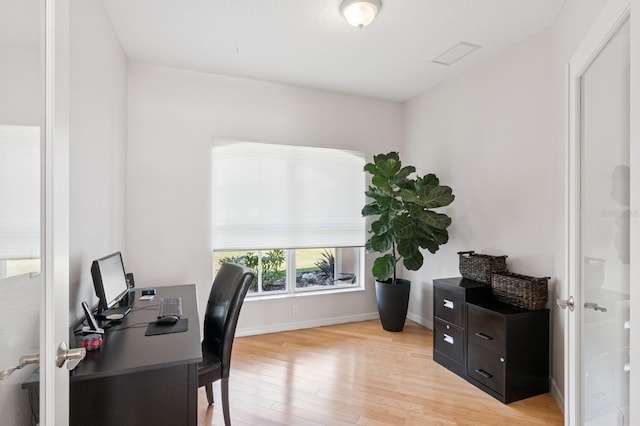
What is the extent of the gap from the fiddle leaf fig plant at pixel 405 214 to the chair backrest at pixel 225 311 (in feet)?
5.63

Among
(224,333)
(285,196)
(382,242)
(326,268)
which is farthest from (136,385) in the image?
(326,268)

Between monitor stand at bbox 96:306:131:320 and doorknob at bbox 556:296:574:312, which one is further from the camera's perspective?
monitor stand at bbox 96:306:131:320

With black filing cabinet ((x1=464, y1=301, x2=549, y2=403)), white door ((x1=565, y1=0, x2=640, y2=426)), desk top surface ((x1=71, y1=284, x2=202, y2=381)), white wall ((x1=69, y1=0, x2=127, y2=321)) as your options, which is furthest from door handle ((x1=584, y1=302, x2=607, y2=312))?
white wall ((x1=69, y1=0, x2=127, y2=321))

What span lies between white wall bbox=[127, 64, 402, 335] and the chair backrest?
1161 mm

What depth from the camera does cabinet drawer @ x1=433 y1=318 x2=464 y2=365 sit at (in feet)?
9.09

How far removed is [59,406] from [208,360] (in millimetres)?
1118

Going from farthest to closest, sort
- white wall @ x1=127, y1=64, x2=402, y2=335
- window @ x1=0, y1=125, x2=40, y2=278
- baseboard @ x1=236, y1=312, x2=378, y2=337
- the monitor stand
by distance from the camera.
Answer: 1. baseboard @ x1=236, y1=312, x2=378, y2=337
2. white wall @ x1=127, y1=64, x2=402, y2=335
3. the monitor stand
4. window @ x1=0, y1=125, x2=40, y2=278

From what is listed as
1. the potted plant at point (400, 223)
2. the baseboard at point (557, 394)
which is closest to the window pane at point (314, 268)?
the potted plant at point (400, 223)

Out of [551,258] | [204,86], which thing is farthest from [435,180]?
[204,86]

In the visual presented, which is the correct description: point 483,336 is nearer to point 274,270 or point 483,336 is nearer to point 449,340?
point 449,340

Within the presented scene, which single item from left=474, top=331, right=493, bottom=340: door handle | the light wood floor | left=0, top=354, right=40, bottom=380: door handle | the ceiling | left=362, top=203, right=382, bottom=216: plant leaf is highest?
the ceiling

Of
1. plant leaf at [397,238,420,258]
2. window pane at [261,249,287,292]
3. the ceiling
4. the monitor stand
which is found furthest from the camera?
window pane at [261,249,287,292]

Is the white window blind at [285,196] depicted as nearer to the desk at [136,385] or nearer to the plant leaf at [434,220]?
the plant leaf at [434,220]

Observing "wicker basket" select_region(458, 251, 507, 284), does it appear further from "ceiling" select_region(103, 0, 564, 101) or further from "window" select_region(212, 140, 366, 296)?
"ceiling" select_region(103, 0, 564, 101)
